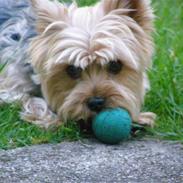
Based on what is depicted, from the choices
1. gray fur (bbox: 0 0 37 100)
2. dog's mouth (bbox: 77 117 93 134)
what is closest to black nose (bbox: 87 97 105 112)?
dog's mouth (bbox: 77 117 93 134)

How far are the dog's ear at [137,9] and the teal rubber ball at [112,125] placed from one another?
75cm

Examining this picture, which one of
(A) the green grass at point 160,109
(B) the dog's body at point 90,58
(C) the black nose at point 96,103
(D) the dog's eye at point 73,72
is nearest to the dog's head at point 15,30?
(B) the dog's body at point 90,58

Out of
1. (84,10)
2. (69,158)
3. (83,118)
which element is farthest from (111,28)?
(69,158)

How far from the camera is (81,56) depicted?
5.54 m

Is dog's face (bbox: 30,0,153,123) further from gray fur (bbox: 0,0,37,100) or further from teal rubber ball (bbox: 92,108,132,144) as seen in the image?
gray fur (bbox: 0,0,37,100)

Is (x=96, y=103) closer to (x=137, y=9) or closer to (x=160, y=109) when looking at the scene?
(x=137, y=9)

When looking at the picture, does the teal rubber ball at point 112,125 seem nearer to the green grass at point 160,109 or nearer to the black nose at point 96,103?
the black nose at point 96,103

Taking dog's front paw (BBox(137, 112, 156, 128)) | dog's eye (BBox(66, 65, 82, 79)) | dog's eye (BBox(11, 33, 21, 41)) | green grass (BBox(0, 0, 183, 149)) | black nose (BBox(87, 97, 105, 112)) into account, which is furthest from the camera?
dog's eye (BBox(11, 33, 21, 41))

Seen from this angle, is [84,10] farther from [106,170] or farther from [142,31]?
[106,170]

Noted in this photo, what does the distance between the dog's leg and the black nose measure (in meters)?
0.52

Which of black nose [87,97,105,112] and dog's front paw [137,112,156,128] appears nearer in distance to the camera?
black nose [87,97,105,112]

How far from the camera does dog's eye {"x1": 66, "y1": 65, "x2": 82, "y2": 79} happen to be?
5.62 metres

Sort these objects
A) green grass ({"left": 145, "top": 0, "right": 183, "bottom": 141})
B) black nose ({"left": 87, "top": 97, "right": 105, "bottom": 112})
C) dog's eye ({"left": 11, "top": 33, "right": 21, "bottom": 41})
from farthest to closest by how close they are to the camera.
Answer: dog's eye ({"left": 11, "top": 33, "right": 21, "bottom": 41})
green grass ({"left": 145, "top": 0, "right": 183, "bottom": 141})
black nose ({"left": 87, "top": 97, "right": 105, "bottom": 112})

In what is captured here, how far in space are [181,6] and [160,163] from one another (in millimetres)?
4268
